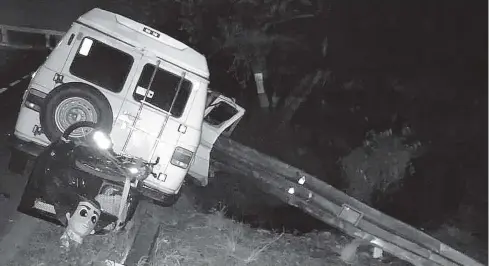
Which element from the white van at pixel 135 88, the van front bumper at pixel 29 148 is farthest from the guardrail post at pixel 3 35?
the van front bumper at pixel 29 148

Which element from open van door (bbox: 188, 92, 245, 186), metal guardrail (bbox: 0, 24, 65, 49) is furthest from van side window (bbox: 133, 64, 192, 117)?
metal guardrail (bbox: 0, 24, 65, 49)

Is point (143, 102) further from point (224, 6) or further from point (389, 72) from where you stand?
point (389, 72)

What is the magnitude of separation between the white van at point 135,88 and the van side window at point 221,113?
1.31 m

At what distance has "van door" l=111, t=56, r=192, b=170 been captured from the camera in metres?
6.54

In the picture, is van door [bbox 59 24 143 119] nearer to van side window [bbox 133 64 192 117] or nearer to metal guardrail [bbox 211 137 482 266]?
van side window [bbox 133 64 192 117]

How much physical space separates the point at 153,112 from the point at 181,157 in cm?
65

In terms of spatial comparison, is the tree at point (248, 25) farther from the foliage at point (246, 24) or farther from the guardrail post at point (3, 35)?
the guardrail post at point (3, 35)

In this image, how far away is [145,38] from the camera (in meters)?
6.66

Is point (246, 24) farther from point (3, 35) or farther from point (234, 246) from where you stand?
point (3, 35)

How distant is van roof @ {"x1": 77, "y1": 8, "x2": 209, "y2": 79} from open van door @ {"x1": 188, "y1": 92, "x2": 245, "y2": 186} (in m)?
1.13

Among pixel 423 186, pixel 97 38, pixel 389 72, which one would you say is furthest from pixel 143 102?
pixel 423 186

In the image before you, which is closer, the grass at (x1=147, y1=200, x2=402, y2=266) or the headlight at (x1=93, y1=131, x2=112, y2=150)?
the headlight at (x1=93, y1=131, x2=112, y2=150)

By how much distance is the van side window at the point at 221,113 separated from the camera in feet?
26.6

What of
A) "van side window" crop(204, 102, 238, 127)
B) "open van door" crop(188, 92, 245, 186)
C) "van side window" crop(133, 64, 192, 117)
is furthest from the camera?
"van side window" crop(204, 102, 238, 127)
